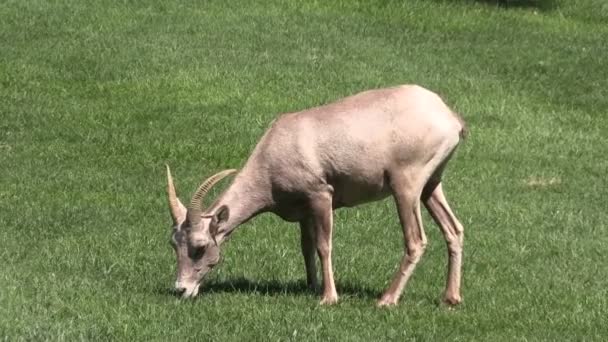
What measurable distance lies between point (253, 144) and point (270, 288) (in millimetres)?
7137

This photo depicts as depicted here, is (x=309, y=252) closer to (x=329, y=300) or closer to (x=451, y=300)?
(x=329, y=300)

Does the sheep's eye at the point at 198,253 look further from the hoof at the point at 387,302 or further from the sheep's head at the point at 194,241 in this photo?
the hoof at the point at 387,302

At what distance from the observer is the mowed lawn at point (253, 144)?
378 inches

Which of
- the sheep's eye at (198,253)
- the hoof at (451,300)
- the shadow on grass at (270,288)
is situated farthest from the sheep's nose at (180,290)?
the hoof at (451,300)

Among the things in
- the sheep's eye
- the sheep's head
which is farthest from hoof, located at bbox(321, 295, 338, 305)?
the sheep's eye

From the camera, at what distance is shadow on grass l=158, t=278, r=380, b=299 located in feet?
34.2

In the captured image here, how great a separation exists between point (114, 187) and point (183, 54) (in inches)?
289

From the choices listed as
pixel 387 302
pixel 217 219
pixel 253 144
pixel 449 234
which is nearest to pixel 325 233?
pixel 387 302

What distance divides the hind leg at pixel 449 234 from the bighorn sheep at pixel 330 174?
40cm

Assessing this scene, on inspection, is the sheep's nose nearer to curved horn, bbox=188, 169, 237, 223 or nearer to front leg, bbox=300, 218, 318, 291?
curved horn, bbox=188, 169, 237, 223

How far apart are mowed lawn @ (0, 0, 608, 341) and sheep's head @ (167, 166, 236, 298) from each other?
0.80 ft

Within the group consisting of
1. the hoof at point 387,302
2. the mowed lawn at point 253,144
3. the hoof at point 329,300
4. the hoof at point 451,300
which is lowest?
the mowed lawn at point 253,144

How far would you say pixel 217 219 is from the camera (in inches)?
395

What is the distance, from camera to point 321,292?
33.9 feet
